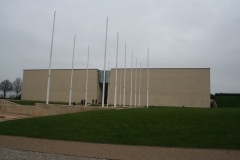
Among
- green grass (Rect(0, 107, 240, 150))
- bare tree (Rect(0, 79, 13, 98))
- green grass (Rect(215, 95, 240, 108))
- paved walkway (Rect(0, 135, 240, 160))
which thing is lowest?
paved walkway (Rect(0, 135, 240, 160))

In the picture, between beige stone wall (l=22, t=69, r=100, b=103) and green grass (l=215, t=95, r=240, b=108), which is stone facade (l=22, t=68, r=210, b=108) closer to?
beige stone wall (l=22, t=69, r=100, b=103)

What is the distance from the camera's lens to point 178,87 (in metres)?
52.8

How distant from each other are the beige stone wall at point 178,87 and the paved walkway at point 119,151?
42610mm

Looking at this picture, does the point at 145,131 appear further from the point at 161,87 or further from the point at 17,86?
the point at 17,86

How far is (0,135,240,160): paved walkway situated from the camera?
27.4 ft

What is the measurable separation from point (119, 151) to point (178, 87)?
150 ft

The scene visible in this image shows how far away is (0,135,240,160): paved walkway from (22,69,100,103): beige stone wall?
155ft

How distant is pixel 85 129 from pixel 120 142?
357 cm

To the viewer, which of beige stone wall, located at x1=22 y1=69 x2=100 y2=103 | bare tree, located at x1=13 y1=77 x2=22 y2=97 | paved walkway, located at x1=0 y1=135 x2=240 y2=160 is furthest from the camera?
bare tree, located at x1=13 y1=77 x2=22 y2=97

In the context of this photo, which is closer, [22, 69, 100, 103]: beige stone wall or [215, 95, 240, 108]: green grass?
[215, 95, 240, 108]: green grass

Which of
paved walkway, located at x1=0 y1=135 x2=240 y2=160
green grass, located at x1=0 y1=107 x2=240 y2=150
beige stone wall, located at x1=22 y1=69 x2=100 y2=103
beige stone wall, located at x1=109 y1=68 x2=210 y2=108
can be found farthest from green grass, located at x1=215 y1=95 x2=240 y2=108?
paved walkway, located at x1=0 y1=135 x2=240 y2=160

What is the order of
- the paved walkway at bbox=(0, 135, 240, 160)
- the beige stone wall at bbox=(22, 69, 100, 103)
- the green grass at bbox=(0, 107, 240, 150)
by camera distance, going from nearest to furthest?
the paved walkway at bbox=(0, 135, 240, 160) → the green grass at bbox=(0, 107, 240, 150) → the beige stone wall at bbox=(22, 69, 100, 103)

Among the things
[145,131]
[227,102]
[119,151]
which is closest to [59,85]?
[227,102]

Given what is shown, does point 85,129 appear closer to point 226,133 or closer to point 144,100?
point 226,133
